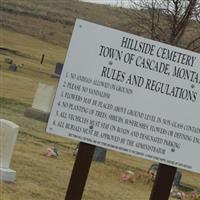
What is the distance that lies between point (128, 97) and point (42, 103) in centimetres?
1305

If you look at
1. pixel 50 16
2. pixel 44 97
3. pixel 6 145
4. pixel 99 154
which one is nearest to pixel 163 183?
pixel 6 145

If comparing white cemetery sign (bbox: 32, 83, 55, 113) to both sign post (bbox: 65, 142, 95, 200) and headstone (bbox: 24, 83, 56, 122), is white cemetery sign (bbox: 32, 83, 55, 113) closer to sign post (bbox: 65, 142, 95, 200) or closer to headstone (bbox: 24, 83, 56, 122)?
headstone (bbox: 24, 83, 56, 122)

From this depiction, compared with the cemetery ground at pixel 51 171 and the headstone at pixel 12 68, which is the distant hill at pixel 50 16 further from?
the cemetery ground at pixel 51 171

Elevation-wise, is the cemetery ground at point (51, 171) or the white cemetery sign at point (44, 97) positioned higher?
the white cemetery sign at point (44, 97)

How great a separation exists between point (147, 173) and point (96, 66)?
8227 mm

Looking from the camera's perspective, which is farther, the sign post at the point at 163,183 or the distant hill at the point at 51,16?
the distant hill at the point at 51,16

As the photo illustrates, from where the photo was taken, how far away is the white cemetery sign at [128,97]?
6.79m

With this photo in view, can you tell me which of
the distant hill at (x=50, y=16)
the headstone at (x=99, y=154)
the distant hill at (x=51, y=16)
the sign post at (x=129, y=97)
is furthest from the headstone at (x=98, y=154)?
the distant hill at (x=50, y=16)

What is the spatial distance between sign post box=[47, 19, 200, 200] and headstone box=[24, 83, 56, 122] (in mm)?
12643

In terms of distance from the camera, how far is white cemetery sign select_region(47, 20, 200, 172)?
6785 mm

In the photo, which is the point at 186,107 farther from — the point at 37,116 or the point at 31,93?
the point at 31,93

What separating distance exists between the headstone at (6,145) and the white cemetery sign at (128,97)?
391cm

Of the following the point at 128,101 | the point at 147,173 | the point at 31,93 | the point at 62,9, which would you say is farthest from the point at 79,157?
the point at 62,9

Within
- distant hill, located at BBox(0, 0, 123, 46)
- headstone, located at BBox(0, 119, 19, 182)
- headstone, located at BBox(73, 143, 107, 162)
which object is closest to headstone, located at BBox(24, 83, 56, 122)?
headstone, located at BBox(73, 143, 107, 162)
